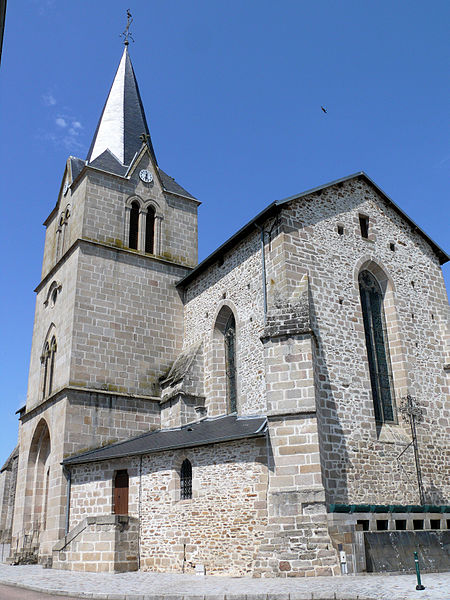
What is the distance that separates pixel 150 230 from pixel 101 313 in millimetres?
4879

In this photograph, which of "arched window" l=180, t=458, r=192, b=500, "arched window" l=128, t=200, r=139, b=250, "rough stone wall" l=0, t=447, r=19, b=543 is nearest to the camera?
"arched window" l=180, t=458, r=192, b=500

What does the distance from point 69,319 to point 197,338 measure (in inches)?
178

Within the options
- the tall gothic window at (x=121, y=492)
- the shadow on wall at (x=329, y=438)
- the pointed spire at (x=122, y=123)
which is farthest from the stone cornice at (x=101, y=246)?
the shadow on wall at (x=329, y=438)

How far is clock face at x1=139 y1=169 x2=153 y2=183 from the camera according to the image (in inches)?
941

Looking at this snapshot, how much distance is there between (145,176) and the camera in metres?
24.1

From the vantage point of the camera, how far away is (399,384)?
53.4 feet

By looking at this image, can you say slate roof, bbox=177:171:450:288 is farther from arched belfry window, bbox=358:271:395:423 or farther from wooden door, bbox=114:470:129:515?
wooden door, bbox=114:470:129:515

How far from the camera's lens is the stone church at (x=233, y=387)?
1298 cm

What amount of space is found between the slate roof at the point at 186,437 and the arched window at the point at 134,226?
7685 millimetres

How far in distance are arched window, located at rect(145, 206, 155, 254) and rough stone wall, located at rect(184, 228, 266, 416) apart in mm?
3055

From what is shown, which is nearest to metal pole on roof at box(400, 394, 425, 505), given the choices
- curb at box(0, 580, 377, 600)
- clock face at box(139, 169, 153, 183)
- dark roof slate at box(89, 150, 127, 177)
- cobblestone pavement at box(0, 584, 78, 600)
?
Result: curb at box(0, 580, 377, 600)

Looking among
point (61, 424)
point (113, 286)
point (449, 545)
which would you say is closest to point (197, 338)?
point (113, 286)

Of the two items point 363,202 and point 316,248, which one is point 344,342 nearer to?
point 316,248

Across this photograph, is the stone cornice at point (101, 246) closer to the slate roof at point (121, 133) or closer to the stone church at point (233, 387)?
the stone church at point (233, 387)
